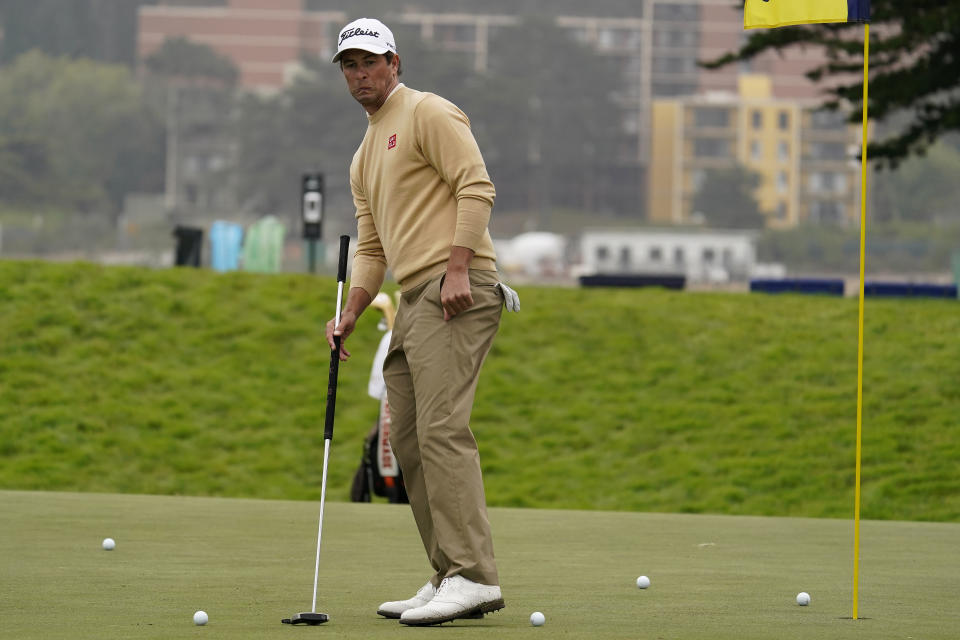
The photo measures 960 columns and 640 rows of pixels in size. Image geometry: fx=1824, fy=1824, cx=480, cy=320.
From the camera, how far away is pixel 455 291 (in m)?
5.94

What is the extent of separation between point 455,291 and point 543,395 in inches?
624

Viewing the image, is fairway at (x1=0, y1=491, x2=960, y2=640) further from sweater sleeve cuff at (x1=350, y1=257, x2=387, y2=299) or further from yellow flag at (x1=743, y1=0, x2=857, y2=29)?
yellow flag at (x1=743, y1=0, x2=857, y2=29)

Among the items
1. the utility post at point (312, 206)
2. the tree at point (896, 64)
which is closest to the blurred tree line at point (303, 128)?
the utility post at point (312, 206)

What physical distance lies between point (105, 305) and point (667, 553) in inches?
636

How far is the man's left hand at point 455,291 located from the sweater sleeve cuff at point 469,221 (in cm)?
10

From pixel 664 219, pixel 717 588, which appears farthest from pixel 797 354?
pixel 664 219

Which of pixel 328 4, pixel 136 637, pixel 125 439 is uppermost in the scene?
pixel 328 4

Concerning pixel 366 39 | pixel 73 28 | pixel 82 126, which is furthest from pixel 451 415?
pixel 73 28

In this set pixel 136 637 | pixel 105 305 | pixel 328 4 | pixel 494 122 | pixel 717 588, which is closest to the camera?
pixel 136 637

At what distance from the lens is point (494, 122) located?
142 metres

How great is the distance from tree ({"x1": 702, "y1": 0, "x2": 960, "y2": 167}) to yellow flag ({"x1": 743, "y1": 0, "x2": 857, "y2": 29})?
50.7ft

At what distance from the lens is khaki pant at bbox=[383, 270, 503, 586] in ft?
19.6

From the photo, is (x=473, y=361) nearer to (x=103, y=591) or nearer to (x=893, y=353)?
(x=103, y=591)

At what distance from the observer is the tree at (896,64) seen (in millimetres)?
22062
